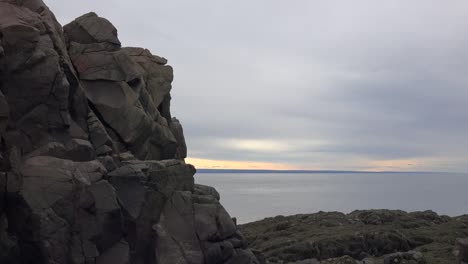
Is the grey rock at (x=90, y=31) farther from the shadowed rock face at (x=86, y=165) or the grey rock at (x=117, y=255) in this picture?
the grey rock at (x=117, y=255)

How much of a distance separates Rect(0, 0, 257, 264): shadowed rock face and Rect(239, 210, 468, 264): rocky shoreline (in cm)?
1149

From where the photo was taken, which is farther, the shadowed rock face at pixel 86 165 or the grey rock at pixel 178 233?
the grey rock at pixel 178 233

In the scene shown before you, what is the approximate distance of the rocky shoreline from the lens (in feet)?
192

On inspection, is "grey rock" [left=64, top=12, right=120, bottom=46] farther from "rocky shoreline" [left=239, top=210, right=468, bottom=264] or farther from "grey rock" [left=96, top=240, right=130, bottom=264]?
"rocky shoreline" [left=239, top=210, right=468, bottom=264]

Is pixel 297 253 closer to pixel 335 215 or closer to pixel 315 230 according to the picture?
pixel 315 230

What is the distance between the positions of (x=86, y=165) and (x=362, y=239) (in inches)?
1543

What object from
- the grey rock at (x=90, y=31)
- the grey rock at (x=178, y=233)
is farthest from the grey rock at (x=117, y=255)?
the grey rock at (x=90, y=31)

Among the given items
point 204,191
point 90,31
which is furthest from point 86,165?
point 90,31

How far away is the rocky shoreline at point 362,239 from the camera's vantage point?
58.5 m

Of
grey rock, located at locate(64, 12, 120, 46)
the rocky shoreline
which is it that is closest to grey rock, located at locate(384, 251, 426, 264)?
the rocky shoreline

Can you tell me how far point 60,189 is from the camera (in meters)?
36.2

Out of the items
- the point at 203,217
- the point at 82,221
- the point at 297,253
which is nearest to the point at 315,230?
the point at 297,253

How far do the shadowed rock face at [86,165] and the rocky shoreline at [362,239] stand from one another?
37.7 ft

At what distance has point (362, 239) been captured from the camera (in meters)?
65.1
